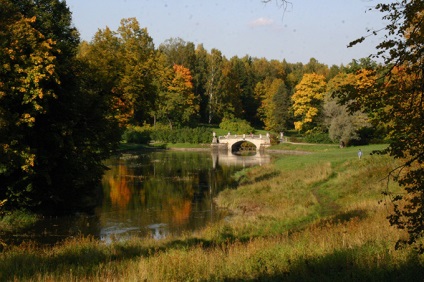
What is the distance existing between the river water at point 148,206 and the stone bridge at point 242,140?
2791cm

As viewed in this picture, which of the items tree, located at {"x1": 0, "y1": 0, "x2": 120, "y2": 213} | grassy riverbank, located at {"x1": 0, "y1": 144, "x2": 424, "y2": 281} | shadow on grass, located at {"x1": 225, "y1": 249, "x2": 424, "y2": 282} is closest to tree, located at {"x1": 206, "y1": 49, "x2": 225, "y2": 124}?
tree, located at {"x1": 0, "y1": 0, "x2": 120, "y2": 213}

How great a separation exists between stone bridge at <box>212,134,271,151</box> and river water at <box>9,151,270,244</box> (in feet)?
91.6

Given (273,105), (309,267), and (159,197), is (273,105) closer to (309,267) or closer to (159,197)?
(159,197)

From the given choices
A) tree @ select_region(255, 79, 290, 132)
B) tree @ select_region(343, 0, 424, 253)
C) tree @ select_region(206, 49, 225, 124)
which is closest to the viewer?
tree @ select_region(343, 0, 424, 253)

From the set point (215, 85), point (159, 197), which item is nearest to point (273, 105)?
point (215, 85)

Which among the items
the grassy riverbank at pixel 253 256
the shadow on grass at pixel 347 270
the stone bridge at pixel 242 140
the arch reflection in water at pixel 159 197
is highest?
the stone bridge at pixel 242 140

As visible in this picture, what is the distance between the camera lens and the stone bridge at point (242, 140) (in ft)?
274

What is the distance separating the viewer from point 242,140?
87500 millimetres

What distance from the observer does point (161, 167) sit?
54.8 m

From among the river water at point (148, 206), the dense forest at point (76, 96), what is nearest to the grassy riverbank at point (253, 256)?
the dense forest at point (76, 96)

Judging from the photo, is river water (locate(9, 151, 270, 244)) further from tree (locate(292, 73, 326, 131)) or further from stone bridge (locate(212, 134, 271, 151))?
tree (locate(292, 73, 326, 131))

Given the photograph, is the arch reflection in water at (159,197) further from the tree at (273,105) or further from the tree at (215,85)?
the tree at (215,85)

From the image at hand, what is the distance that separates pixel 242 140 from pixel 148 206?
57595mm

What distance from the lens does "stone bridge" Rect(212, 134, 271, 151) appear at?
83.6m
